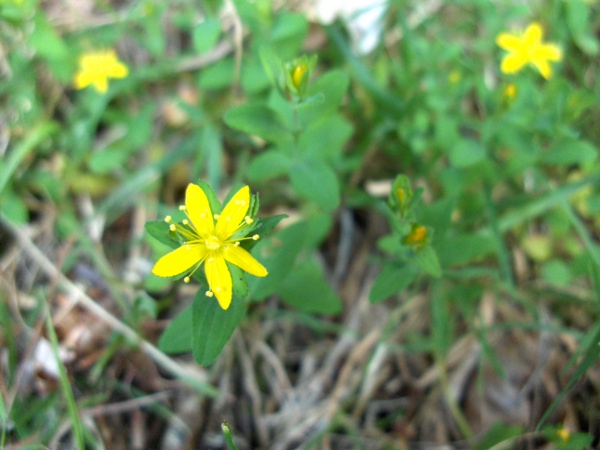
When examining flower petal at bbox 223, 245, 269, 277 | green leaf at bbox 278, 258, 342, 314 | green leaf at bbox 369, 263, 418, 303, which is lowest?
green leaf at bbox 278, 258, 342, 314

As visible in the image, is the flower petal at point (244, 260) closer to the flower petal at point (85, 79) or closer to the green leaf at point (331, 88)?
the green leaf at point (331, 88)

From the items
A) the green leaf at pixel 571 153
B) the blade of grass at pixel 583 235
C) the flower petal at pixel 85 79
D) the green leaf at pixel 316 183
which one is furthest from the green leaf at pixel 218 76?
the blade of grass at pixel 583 235

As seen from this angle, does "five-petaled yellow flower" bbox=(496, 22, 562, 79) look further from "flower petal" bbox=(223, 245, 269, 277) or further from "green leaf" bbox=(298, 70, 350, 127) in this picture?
"flower petal" bbox=(223, 245, 269, 277)

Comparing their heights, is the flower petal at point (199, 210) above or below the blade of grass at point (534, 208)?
above

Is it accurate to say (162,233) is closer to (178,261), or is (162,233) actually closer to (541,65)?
(178,261)

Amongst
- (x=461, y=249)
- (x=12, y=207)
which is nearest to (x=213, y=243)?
(x=461, y=249)

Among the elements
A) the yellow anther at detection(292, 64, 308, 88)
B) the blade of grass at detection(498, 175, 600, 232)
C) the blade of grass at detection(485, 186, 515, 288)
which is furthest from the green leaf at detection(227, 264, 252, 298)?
the blade of grass at detection(498, 175, 600, 232)

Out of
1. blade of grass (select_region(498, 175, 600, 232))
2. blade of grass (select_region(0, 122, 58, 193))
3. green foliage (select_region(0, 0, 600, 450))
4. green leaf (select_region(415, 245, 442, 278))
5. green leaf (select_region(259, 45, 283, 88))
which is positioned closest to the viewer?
green leaf (select_region(415, 245, 442, 278))
